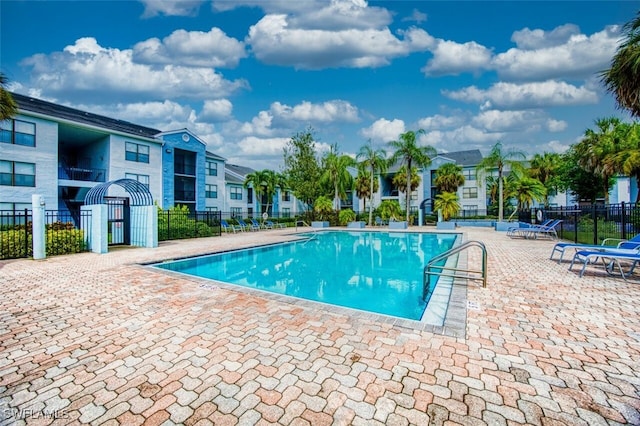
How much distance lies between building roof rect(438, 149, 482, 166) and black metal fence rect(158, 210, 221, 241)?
108ft

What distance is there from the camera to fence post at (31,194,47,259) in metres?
10.2

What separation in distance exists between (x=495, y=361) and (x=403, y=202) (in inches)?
1500

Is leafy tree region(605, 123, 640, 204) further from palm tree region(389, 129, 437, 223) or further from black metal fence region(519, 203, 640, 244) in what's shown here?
palm tree region(389, 129, 437, 223)

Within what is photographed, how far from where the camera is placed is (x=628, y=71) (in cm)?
813

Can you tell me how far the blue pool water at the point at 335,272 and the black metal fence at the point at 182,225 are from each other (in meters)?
6.07

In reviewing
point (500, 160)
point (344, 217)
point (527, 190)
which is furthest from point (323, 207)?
point (527, 190)

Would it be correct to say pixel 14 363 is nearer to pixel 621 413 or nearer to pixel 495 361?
pixel 495 361

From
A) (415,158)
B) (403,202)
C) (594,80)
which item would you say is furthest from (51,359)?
(403,202)

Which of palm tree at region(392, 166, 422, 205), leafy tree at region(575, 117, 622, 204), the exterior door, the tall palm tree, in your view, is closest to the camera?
the exterior door

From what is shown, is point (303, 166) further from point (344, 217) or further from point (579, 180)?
point (579, 180)

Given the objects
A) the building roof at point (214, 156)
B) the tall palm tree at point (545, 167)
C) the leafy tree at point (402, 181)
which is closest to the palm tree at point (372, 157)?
the leafy tree at point (402, 181)

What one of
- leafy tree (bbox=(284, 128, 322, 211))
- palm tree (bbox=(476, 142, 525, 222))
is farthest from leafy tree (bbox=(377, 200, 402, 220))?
palm tree (bbox=(476, 142, 525, 222))

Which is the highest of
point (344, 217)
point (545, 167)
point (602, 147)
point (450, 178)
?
point (545, 167)

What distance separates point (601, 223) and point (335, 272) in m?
13.7
